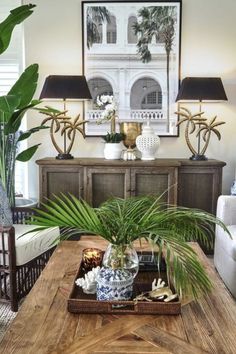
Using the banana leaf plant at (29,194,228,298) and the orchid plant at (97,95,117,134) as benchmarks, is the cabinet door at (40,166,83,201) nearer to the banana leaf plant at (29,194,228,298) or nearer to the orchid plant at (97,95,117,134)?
the orchid plant at (97,95,117,134)

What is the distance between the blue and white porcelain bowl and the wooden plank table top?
81 mm

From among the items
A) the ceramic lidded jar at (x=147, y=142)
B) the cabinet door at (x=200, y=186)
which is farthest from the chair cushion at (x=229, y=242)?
the ceramic lidded jar at (x=147, y=142)

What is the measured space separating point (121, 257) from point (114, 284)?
0.37 feet

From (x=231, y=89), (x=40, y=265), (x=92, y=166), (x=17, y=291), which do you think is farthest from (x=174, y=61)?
(x=17, y=291)

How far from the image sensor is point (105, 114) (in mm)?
3258

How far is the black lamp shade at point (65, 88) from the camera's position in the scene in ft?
10.4

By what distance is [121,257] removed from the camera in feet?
4.47

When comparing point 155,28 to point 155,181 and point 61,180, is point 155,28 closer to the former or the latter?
point 155,181

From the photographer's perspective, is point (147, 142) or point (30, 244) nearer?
point (30, 244)

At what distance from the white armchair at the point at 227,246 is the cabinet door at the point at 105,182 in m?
0.89

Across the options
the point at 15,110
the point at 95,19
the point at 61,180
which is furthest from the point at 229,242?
the point at 95,19

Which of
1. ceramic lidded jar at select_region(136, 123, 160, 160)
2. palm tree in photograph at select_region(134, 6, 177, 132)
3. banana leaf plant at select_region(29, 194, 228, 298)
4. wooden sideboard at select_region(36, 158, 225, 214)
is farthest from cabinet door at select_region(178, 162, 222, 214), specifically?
banana leaf plant at select_region(29, 194, 228, 298)

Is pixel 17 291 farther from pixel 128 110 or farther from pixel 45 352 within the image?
pixel 128 110

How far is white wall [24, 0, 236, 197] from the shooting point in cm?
349
